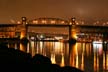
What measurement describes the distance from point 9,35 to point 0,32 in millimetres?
3179

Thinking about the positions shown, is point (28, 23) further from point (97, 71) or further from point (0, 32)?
point (97, 71)

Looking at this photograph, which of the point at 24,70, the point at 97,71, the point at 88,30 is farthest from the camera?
the point at 88,30

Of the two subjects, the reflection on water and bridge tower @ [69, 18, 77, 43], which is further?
bridge tower @ [69, 18, 77, 43]

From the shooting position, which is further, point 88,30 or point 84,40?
point 84,40

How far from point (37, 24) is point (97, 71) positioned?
3029 inches

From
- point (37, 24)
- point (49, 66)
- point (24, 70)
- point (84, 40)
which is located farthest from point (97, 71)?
point (84, 40)

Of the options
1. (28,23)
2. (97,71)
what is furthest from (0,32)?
(97,71)

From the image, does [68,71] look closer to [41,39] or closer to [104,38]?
[104,38]

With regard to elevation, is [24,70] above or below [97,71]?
above

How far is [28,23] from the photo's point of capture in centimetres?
11500

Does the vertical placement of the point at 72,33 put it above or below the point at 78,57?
above

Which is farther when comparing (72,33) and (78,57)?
(72,33)

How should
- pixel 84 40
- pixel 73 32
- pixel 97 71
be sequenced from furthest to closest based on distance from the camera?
1. pixel 84 40
2. pixel 73 32
3. pixel 97 71

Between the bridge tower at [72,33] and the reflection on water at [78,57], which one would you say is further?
the bridge tower at [72,33]
